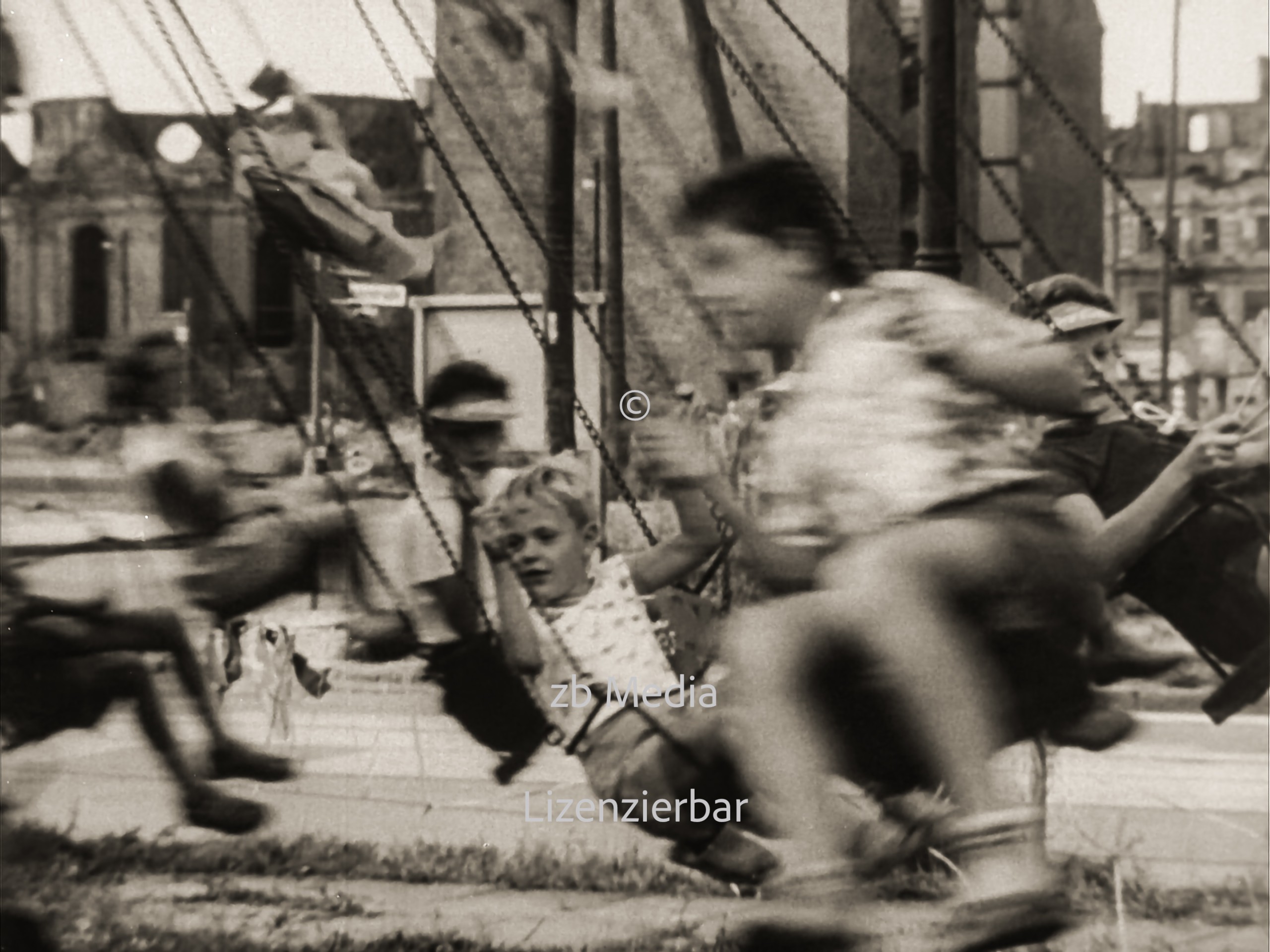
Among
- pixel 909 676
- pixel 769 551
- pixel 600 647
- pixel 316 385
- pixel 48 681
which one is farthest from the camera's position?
pixel 48 681

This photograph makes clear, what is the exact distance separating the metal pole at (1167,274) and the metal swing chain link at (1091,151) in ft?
0.04

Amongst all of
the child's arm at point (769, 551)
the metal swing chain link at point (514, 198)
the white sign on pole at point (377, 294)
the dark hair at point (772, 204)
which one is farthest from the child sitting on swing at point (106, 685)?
the dark hair at point (772, 204)

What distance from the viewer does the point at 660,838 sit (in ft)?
9.02

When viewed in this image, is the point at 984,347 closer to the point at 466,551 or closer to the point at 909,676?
the point at 909,676

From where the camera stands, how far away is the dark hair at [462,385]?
2.83 meters

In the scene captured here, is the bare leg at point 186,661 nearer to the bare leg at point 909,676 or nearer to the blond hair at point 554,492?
the blond hair at point 554,492

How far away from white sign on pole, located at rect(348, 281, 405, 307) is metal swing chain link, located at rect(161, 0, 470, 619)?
0.05 metres

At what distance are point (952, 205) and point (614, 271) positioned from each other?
601 mm

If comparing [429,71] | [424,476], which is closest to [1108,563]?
[424,476]

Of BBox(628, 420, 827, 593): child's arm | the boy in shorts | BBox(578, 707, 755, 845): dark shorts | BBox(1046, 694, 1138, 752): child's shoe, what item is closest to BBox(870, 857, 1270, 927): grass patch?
BBox(1046, 694, 1138, 752): child's shoe

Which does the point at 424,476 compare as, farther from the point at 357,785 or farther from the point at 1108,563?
the point at 1108,563

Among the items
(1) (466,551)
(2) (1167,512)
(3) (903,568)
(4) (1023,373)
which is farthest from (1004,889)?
(1) (466,551)

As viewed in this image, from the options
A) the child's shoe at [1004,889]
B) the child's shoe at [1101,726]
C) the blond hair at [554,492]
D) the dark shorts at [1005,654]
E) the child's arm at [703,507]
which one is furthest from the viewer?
the blond hair at [554,492]

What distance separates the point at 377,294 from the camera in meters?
2.92
